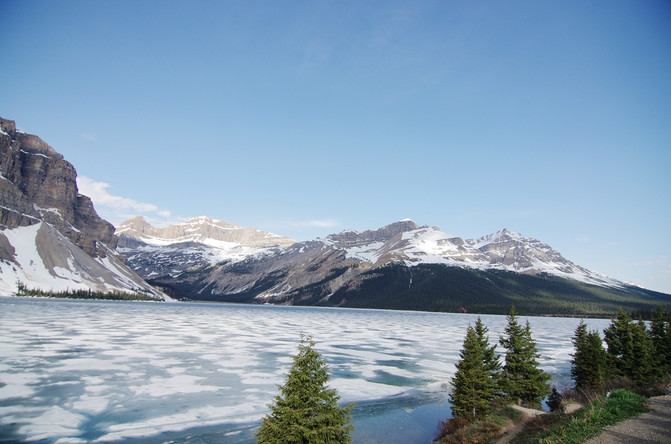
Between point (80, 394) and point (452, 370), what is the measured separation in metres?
34.6

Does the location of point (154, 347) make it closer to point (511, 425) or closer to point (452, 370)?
point (452, 370)

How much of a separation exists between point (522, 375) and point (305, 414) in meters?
22.2

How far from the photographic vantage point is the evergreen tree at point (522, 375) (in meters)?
27.7

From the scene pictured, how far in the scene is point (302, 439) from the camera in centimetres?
1366

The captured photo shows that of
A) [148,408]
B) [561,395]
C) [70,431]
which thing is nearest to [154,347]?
[148,408]

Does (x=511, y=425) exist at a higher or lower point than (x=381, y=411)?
higher

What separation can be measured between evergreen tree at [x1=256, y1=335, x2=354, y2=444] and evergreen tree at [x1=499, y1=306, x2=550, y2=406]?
61.2ft

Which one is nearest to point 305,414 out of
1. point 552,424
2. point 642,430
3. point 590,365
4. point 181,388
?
point 552,424

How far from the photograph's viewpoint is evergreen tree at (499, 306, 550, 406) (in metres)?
27.7

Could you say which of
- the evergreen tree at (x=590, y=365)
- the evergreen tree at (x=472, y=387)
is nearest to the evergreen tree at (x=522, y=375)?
the evergreen tree at (x=472, y=387)

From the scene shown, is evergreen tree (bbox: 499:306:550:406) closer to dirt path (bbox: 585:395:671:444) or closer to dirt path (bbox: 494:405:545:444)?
dirt path (bbox: 494:405:545:444)

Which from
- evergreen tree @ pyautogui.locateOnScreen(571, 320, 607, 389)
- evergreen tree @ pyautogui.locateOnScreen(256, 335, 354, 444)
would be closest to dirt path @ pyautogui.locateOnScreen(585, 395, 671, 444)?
evergreen tree @ pyautogui.locateOnScreen(256, 335, 354, 444)

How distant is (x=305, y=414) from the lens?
1409 cm

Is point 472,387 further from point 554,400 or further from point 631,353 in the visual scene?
point 631,353
